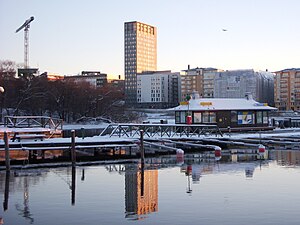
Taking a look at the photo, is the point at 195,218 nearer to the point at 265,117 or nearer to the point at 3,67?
the point at 265,117

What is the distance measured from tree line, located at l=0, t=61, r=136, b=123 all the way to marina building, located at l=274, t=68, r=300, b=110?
81495 mm

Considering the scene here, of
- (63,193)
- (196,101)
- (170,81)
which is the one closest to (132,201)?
(63,193)

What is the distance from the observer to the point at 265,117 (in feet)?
164

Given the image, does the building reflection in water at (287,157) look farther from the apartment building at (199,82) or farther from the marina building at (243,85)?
the apartment building at (199,82)

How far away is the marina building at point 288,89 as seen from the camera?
163250 millimetres

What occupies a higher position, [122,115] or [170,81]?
[170,81]

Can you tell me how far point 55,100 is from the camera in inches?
3401

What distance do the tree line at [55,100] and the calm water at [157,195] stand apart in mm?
55234

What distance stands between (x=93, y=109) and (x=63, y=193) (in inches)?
2868

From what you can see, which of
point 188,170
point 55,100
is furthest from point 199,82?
point 188,170

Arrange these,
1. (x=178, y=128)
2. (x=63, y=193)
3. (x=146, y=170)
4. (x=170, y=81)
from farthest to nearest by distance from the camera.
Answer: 1. (x=170, y=81)
2. (x=178, y=128)
3. (x=146, y=170)
4. (x=63, y=193)

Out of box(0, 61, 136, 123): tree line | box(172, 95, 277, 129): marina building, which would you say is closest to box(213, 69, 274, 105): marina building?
box(0, 61, 136, 123): tree line

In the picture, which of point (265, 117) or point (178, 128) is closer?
point (178, 128)

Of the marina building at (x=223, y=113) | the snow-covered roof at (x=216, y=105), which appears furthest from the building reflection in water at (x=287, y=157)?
the snow-covered roof at (x=216, y=105)
